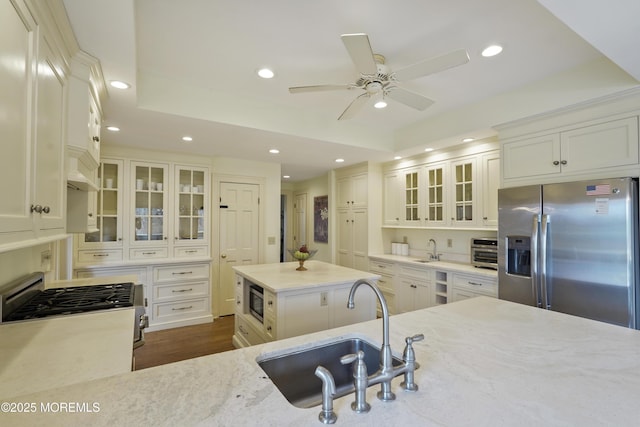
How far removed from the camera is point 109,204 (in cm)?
373

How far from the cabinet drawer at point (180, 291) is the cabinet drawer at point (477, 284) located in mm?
3209

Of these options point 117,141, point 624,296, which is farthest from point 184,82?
point 624,296

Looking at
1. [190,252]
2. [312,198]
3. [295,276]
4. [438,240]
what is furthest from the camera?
[312,198]

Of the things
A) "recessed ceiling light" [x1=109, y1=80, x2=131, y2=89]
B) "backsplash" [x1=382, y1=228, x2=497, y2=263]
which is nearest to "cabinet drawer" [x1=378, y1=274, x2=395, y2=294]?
"backsplash" [x1=382, y1=228, x2=497, y2=263]

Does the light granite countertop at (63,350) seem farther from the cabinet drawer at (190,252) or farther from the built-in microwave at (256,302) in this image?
the cabinet drawer at (190,252)

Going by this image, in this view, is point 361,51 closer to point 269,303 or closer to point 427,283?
point 269,303

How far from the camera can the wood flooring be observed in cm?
304

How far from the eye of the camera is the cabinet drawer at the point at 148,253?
3803mm

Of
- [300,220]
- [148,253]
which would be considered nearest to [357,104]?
[148,253]

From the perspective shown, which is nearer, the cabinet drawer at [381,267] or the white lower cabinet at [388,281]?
the white lower cabinet at [388,281]

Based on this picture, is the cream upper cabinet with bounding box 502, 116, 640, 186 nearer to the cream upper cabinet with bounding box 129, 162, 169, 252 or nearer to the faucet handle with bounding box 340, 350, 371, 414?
the faucet handle with bounding box 340, 350, 371, 414

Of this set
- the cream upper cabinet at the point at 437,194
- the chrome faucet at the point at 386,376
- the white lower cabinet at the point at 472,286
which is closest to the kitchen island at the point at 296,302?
the white lower cabinet at the point at 472,286

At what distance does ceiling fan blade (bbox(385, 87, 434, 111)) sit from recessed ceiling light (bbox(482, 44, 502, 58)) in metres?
0.47

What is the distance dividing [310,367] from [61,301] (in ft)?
5.08
